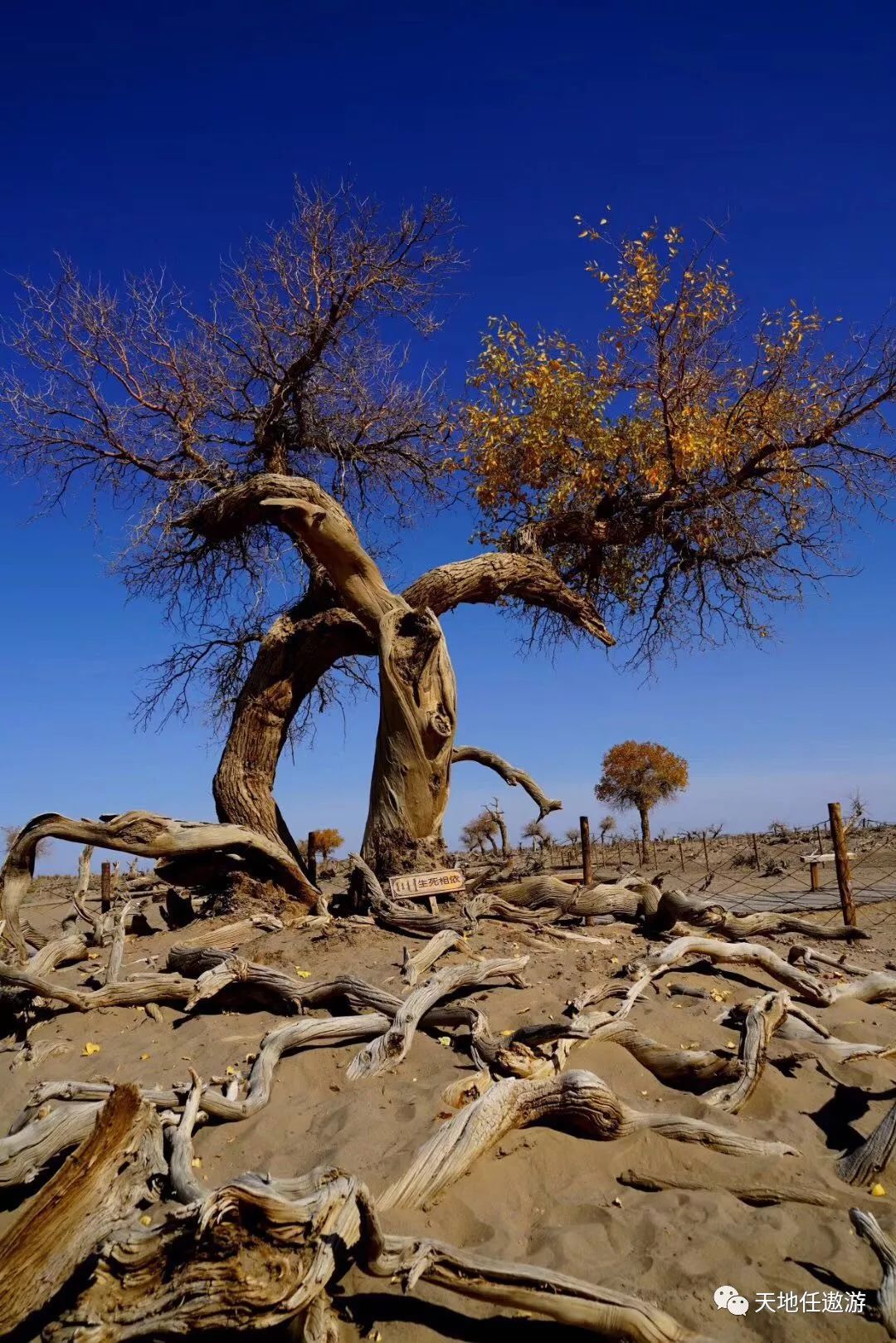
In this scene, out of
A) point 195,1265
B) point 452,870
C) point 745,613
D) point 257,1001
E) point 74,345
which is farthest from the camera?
point 745,613

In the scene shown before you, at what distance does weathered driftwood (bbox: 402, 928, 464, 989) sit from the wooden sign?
35.5 inches

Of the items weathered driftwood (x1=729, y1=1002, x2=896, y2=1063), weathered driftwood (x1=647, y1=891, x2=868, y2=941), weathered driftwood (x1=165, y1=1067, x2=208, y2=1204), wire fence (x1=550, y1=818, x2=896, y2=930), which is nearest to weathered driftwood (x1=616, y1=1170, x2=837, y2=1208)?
weathered driftwood (x1=729, y1=1002, x2=896, y2=1063)

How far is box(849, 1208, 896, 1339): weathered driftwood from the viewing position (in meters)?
2.99

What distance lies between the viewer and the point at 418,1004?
5.48 metres

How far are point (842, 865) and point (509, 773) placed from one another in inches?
159

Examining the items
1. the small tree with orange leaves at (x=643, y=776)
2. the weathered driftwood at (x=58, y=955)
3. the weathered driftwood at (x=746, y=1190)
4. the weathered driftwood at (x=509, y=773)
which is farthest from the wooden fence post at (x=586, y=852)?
the small tree with orange leaves at (x=643, y=776)

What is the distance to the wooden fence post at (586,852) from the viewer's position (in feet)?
32.9

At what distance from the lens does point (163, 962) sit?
7.43 metres

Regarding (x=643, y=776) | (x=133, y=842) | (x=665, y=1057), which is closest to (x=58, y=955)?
(x=133, y=842)

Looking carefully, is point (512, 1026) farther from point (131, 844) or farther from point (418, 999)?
point (131, 844)

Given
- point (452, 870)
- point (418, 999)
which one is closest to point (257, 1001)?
point (418, 999)

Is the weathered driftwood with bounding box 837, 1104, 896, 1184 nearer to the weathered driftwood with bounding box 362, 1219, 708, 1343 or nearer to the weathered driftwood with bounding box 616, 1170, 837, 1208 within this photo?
the weathered driftwood with bounding box 616, 1170, 837, 1208

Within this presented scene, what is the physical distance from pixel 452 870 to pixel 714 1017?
290 cm

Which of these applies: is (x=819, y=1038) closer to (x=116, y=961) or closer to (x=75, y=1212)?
(x=75, y=1212)
